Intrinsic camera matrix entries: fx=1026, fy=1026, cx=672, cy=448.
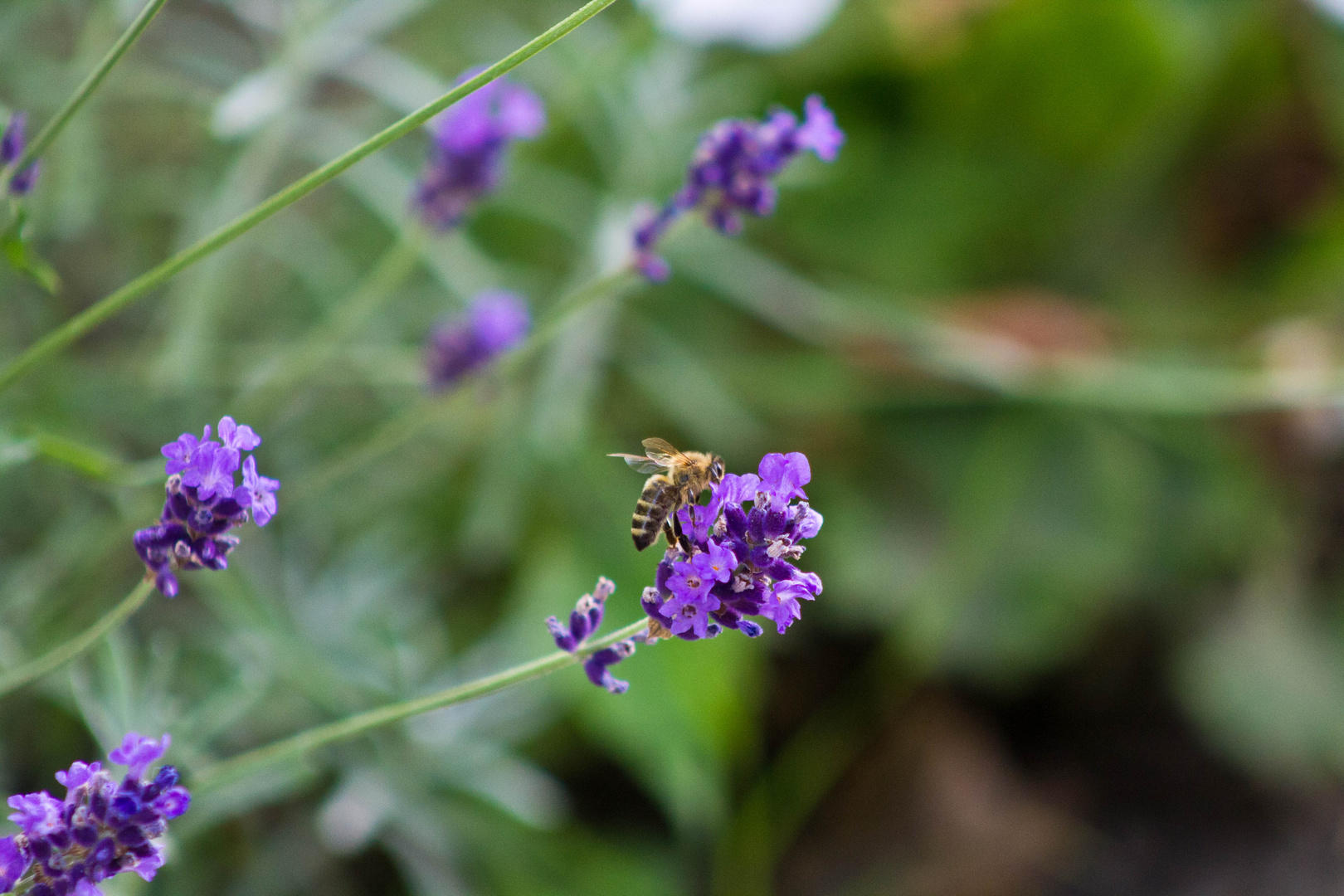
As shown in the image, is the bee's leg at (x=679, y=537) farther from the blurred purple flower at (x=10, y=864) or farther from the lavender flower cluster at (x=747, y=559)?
the blurred purple flower at (x=10, y=864)

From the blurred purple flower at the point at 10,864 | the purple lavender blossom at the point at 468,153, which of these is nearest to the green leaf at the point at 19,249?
the blurred purple flower at the point at 10,864

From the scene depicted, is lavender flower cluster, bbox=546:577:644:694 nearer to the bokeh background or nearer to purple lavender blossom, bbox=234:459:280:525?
purple lavender blossom, bbox=234:459:280:525

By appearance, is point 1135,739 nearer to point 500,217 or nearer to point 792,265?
point 792,265

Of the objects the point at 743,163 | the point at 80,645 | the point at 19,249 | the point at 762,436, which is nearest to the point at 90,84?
the point at 19,249

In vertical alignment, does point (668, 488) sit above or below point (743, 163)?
below

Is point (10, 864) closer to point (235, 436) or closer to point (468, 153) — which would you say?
point (235, 436)
